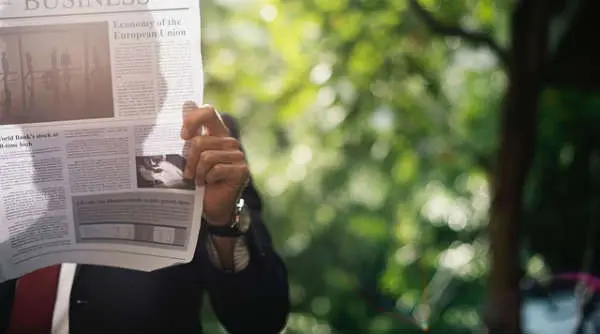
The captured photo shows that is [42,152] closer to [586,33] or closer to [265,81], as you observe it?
[265,81]

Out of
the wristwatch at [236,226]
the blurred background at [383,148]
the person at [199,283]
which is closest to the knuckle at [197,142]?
the person at [199,283]

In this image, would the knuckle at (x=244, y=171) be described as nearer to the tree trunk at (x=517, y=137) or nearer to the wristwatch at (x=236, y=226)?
the wristwatch at (x=236, y=226)

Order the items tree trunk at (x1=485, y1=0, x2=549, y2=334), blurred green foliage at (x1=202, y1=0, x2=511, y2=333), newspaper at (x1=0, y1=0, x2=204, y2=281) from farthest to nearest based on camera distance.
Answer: blurred green foliage at (x1=202, y1=0, x2=511, y2=333) < tree trunk at (x1=485, y1=0, x2=549, y2=334) < newspaper at (x1=0, y1=0, x2=204, y2=281)

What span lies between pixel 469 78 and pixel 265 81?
64cm

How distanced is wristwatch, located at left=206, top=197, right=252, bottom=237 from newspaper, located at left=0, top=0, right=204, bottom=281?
0.23 feet

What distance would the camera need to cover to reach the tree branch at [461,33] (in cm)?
147

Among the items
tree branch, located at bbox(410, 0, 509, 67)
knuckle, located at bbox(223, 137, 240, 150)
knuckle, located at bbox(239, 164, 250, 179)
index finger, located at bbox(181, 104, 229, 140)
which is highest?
tree branch, located at bbox(410, 0, 509, 67)

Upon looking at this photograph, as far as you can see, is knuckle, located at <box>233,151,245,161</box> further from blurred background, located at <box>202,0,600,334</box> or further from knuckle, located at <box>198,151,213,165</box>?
blurred background, located at <box>202,0,600,334</box>

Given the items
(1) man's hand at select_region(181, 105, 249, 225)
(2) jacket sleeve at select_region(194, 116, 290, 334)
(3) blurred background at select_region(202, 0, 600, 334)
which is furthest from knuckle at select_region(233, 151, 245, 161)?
(3) blurred background at select_region(202, 0, 600, 334)

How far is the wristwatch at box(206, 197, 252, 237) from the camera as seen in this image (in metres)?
0.94

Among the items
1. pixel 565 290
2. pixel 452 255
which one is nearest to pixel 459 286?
pixel 452 255

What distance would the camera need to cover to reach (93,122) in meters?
0.85

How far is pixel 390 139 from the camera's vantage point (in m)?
1.77

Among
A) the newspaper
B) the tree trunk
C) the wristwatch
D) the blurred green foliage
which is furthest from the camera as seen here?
the blurred green foliage
